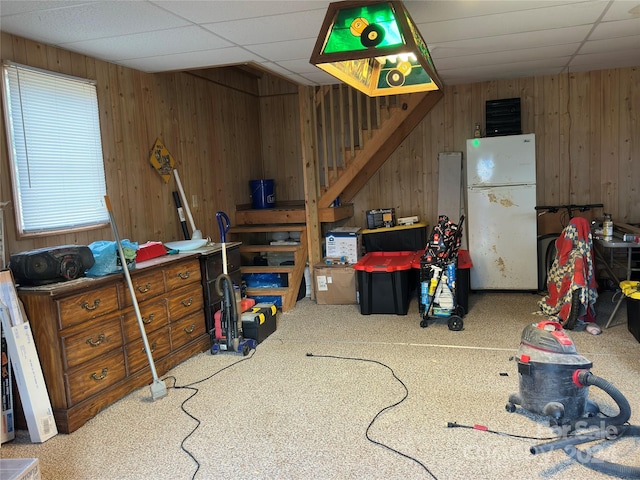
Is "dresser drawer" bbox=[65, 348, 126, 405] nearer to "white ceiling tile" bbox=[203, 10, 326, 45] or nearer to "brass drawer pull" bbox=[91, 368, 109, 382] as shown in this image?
"brass drawer pull" bbox=[91, 368, 109, 382]

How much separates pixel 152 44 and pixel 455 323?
326cm

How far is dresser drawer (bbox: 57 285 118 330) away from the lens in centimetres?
293

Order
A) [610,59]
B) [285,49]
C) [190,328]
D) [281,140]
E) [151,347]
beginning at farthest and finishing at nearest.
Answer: [281,140], [610,59], [190,328], [285,49], [151,347]

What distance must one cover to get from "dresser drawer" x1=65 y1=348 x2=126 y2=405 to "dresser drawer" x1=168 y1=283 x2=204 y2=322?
601 mm

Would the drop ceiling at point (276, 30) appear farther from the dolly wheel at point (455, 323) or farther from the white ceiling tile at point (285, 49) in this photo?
the dolly wheel at point (455, 323)

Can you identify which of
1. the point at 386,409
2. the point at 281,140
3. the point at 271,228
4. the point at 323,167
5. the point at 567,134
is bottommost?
the point at 386,409

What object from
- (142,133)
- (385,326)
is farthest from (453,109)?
(142,133)

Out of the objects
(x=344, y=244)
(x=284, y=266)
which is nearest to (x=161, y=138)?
(x=284, y=266)

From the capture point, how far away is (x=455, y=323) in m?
4.46

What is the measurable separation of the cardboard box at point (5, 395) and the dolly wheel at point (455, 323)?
330cm

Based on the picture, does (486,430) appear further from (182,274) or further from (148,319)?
(182,274)

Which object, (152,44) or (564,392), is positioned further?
(152,44)

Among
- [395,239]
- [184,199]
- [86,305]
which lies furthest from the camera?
[395,239]

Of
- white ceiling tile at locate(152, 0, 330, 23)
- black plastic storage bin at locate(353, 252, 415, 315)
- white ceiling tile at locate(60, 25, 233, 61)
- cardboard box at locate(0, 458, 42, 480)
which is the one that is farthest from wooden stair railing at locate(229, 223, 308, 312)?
cardboard box at locate(0, 458, 42, 480)
